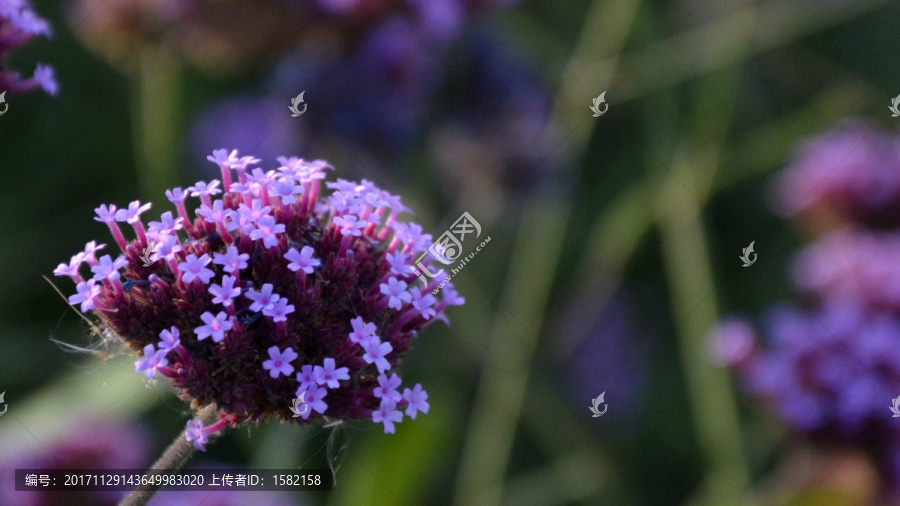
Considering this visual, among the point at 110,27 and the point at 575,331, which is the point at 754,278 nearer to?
the point at 575,331

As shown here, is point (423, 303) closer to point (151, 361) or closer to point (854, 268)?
point (151, 361)

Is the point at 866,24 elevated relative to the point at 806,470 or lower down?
elevated

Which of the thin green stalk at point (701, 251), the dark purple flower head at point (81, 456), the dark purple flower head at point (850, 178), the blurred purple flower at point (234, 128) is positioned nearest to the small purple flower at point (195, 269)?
the dark purple flower head at point (81, 456)

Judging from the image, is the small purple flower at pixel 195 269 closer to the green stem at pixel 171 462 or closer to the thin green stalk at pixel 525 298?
the green stem at pixel 171 462

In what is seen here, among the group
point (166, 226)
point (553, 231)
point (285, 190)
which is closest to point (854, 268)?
point (553, 231)

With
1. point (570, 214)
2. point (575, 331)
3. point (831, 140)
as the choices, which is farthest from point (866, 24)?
point (575, 331)

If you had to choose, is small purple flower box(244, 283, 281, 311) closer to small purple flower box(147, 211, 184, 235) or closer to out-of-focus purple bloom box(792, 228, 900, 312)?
small purple flower box(147, 211, 184, 235)
